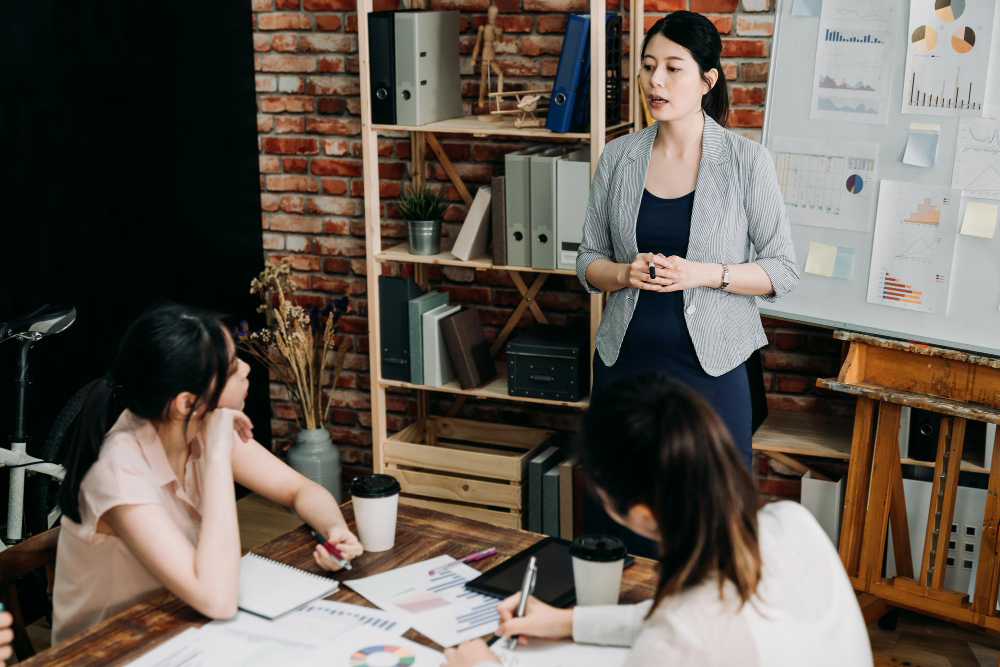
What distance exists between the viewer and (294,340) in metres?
3.48

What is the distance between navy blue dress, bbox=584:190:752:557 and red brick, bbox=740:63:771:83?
2.91 feet

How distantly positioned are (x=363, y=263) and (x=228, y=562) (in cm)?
230

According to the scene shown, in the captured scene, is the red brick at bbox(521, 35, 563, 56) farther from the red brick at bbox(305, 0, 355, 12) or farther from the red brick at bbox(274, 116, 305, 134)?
the red brick at bbox(274, 116, 305, 134)

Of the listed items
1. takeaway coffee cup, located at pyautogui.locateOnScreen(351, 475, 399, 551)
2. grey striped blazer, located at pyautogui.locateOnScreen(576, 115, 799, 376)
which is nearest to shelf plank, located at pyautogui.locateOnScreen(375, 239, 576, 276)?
grey striped blazer, located at pyautogui.locateOnScreen(576, 115, 799, 376)

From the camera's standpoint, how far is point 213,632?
1.46m

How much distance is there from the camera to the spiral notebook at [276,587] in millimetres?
1515

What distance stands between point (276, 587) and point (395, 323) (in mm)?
1822

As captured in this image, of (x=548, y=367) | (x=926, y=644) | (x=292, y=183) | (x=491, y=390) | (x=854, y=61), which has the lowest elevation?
(x=926, y=644)

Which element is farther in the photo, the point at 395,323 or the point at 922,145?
the point at 395,323

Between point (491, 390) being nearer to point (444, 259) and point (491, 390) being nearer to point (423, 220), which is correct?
point (444, 259)

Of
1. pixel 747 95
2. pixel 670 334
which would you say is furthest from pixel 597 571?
pixel 747 95

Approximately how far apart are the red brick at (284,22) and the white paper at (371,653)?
2.70 metres

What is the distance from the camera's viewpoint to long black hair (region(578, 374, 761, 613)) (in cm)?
108

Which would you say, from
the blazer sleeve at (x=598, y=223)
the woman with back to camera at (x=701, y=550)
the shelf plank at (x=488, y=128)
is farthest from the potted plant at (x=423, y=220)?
the woman with back to camera at (x=701, y=550)
